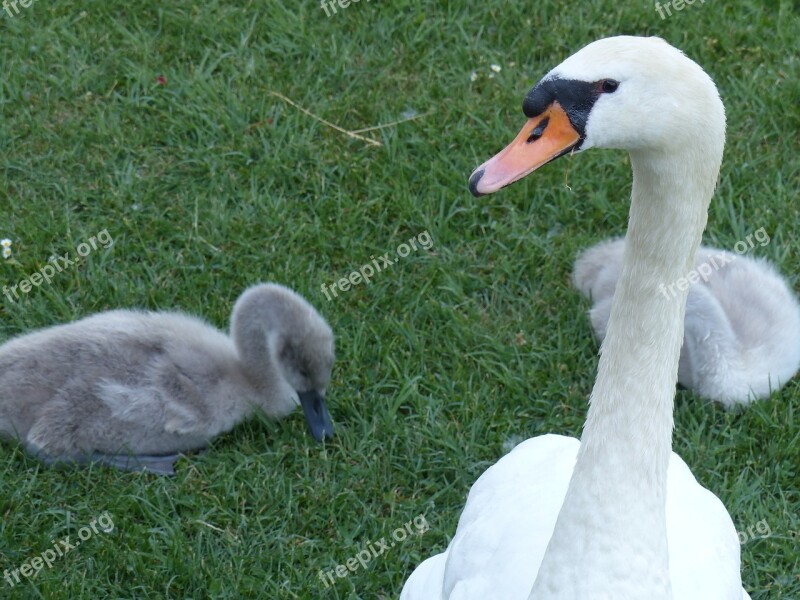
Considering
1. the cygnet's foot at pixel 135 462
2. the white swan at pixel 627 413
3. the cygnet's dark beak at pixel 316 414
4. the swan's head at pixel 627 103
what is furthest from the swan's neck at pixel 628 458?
the cygnet's foot at pixel 135 462

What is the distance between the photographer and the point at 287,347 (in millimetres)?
3902

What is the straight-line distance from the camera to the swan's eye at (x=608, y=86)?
1938mm

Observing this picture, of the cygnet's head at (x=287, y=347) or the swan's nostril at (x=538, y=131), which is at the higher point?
the swan's nostril at (x=538, y=131)

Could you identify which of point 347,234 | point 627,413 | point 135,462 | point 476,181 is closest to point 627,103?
point 476,181

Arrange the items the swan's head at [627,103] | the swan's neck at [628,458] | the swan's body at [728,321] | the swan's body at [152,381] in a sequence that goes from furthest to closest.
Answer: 1. the swan's body at [728,321]
2. the swan's body at [152,381]
3. the swan's neck at [628,458]
4. the swan's head at [627,103]

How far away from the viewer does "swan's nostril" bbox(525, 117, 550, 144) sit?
2.02 metres

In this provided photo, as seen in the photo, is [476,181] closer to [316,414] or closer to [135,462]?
[316,414]

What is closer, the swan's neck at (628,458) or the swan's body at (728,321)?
the swan's neck at (628,458)

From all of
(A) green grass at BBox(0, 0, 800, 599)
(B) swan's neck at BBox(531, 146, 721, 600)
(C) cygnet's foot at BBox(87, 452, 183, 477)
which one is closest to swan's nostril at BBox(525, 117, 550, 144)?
(B) swan's neck at BBox(531, 146, 721, 600)

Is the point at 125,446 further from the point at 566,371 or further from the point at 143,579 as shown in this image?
the point at 566,371

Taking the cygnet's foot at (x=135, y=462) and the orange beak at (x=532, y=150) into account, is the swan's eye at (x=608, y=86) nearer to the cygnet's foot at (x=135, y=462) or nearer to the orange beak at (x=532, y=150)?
the orange beak at (x=532, y=150)

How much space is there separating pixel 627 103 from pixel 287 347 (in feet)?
7.19

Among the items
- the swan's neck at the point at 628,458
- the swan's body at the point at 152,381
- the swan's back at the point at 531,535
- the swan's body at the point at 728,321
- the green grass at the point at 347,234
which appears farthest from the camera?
the swan's body at the point at 728,321

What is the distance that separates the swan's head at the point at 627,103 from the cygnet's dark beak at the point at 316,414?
79.2 inches
